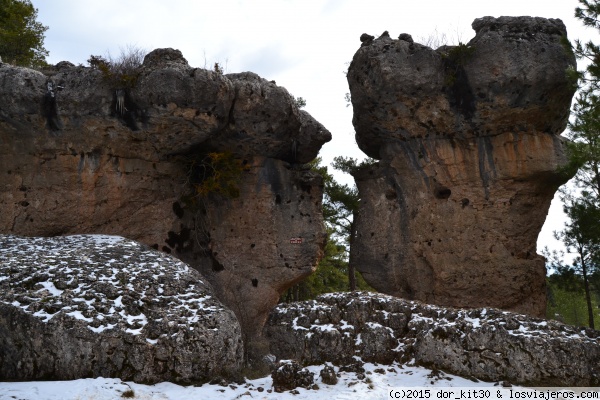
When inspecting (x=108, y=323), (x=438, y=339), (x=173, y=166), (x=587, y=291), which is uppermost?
(x=173, y=166)

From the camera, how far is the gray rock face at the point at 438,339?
28.6 feet

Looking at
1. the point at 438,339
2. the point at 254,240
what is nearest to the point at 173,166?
the point at 254,240

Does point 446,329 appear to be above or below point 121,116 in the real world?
below

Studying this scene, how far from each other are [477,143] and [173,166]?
8.79 meters

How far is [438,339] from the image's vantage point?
9.70 metres

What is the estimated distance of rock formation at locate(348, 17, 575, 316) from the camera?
14.0m

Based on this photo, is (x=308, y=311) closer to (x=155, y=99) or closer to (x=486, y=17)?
(x=155, y=99)

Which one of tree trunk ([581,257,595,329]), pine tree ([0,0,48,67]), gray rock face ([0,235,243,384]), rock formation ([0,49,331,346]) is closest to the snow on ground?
gray rock face ([0,235,243,384])

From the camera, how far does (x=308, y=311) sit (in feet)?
36.1

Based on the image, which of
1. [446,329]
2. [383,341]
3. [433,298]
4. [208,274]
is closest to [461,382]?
[446,329]

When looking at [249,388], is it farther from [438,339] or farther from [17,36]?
[17,36]

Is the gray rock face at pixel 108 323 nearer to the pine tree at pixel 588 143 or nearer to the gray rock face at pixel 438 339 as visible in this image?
the gray rock face at pixel 438 339

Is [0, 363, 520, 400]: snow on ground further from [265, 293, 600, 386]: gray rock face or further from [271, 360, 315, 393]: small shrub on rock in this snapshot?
[265, 293, 600, 386]: gray rock face

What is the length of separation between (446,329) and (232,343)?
3.92 meters
